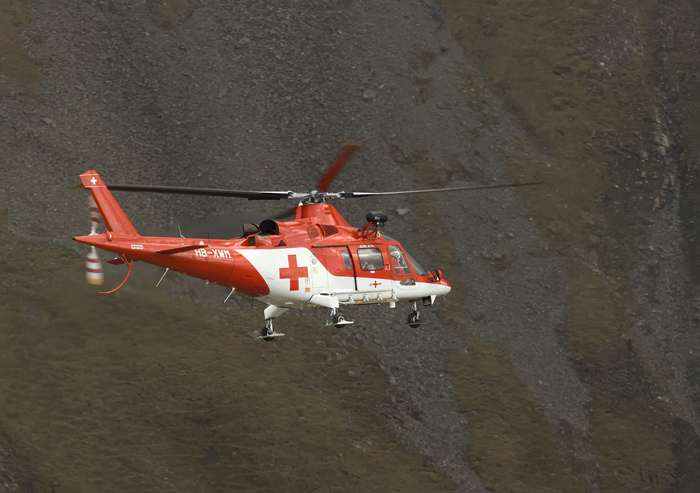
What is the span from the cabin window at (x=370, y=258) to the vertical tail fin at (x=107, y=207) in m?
7.58

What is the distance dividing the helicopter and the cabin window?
0.03 meters

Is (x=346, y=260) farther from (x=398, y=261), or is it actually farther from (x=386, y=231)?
(x=386, y=231)

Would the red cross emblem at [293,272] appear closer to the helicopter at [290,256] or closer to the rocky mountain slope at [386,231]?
the helicopter at [290,256]

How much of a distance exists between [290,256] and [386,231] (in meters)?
25.9

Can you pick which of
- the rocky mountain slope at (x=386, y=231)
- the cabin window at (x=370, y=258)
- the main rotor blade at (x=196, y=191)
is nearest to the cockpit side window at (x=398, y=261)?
the cabin window at (x=370, y=258)

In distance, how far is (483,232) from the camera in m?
65.9

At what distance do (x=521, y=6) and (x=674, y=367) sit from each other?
85.6ft

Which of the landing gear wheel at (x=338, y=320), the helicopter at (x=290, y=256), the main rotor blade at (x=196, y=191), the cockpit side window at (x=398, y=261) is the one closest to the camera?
the main rotor blade at (x=196, y=191)

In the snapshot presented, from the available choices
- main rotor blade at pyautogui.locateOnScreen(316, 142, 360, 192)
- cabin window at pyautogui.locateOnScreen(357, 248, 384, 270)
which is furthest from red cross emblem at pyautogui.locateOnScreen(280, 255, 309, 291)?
main rotor blade at pyautogui.locateOnScreen(316, 142, 360, 192)

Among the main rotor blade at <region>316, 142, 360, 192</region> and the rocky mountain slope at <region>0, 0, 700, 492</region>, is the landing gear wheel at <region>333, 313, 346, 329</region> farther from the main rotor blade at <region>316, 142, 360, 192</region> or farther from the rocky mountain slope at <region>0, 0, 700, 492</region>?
the rocky mountain slope at <region>0, 0, 700, 492</region>

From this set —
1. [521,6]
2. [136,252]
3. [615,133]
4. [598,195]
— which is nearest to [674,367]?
[598,195]

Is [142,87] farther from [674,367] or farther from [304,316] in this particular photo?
[674,367]

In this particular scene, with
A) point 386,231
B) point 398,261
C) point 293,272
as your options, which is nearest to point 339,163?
point 293,272

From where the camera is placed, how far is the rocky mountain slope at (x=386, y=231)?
2199 inches
